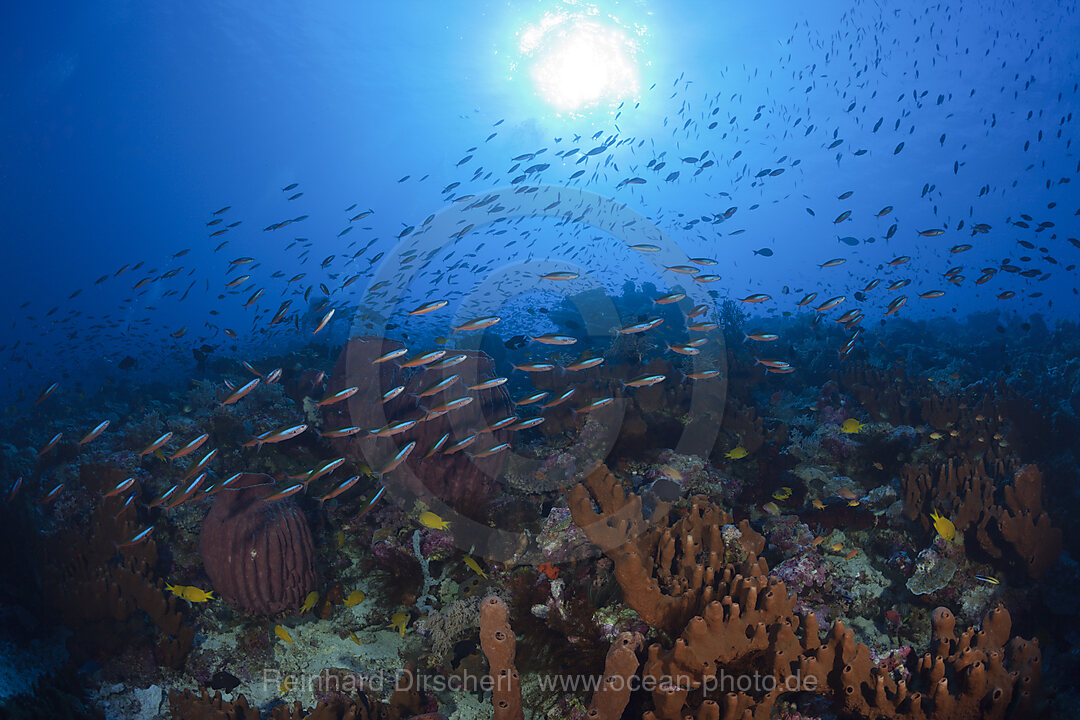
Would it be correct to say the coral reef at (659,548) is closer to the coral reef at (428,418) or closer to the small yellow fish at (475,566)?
the small yellow fish at (475,566)

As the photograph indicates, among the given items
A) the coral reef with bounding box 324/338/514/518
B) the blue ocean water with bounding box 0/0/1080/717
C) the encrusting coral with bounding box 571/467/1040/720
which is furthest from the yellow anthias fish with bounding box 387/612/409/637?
the blue ocean water with bounding box 0/0/1080/717

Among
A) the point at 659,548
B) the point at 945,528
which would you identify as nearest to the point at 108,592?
the point at 659,548

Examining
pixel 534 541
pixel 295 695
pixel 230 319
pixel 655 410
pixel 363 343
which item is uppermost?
pixel 230 319

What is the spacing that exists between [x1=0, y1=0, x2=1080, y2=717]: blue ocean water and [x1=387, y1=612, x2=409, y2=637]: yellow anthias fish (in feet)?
8.60

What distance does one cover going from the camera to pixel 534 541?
178 inches

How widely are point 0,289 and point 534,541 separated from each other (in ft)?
368

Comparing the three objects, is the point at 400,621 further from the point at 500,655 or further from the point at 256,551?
the point at 500,655

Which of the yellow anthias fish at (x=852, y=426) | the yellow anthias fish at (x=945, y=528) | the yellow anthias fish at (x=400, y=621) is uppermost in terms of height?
the yellow anthias fish at (x=852, y=426)

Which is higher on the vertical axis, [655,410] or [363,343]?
[363,343]

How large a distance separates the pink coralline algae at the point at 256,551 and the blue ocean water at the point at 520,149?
120 cm

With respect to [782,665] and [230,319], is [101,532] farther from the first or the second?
[230,319]

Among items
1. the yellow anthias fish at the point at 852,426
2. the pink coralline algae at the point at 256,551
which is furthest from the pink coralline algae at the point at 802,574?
the pink coralline algae at the point at 256,551

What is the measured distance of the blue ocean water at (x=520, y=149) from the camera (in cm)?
1323

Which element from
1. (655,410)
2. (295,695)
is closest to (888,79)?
(655,410)
